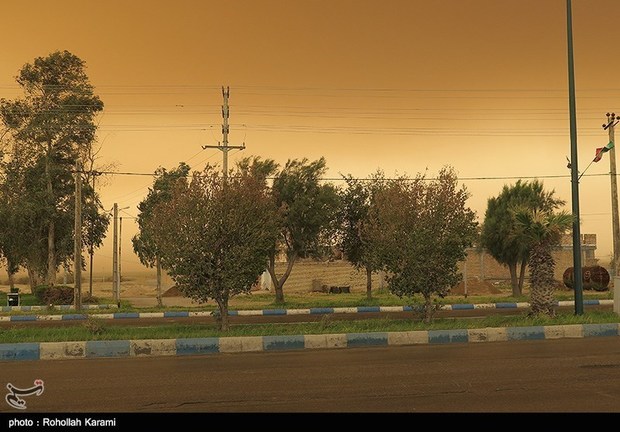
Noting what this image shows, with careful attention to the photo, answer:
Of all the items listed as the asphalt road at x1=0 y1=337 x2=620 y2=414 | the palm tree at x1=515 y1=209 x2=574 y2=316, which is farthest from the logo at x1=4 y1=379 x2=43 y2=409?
the palm tree at x1=515 y1=209 x2=574 y2=316

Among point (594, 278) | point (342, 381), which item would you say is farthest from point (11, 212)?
point (342, 381)

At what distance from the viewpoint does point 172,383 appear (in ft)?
29.8

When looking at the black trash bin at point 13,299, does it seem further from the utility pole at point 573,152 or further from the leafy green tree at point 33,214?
the utility pole at point 573,152

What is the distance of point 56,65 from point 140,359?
41.7 meters

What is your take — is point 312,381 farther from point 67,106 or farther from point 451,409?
point 67,106

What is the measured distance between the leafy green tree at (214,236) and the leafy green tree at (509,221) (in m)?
25.2

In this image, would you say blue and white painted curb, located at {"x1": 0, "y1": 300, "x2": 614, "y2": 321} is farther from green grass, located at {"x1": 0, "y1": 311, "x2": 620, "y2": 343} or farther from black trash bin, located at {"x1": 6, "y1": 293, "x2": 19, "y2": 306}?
green grass, located at {"x1": 0, "y1": 311, "x2": 620, "y2": 343}

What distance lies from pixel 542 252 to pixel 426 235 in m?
3.24

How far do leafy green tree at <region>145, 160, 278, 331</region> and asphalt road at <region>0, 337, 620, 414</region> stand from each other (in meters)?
3.09

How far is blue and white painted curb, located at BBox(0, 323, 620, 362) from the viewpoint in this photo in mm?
13094

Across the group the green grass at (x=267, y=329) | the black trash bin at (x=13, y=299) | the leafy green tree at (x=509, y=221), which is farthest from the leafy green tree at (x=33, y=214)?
the green grass at (x=267, y=329)

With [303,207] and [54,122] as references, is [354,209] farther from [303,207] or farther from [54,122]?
[54,122]

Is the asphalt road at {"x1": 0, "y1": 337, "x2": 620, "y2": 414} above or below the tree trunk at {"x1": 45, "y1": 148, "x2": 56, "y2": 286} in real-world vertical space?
below

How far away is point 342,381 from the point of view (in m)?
8.94
